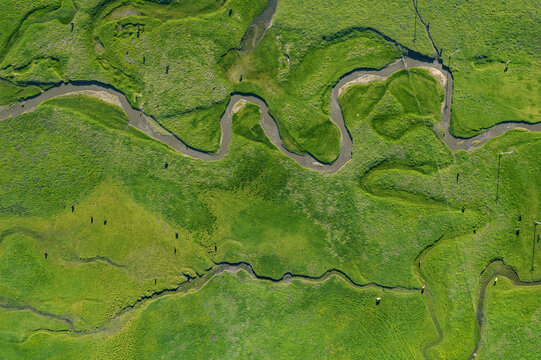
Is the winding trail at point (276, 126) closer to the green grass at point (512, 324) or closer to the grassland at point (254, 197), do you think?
the grassland at point (254, 197)

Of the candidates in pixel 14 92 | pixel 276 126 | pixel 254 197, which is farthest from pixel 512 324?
pixel 14 92

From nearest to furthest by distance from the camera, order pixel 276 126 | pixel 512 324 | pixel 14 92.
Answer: pixel 512 324 → pixel 276 126 → pixel 14 92

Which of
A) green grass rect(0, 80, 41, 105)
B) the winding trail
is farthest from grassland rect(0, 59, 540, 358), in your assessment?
green grass rect(0, 80, 41, 105)

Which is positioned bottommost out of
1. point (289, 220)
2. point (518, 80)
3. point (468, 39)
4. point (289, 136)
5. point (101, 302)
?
point (101, 302)

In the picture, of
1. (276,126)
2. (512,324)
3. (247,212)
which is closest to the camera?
(512,324)

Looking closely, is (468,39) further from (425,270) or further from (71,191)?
(71,191)

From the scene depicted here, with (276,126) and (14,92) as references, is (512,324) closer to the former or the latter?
(276,126)

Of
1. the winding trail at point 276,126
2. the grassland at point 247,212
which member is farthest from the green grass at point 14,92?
the grassland at point 247,212

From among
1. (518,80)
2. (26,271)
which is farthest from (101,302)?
(518,80)
